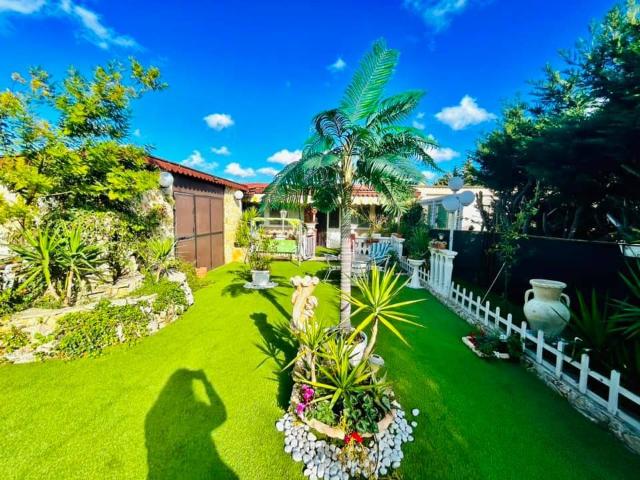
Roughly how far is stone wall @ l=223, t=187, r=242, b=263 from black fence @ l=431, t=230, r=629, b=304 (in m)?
12.1

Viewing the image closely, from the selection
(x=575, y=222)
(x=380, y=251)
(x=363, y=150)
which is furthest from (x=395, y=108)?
(x=575, y=222)

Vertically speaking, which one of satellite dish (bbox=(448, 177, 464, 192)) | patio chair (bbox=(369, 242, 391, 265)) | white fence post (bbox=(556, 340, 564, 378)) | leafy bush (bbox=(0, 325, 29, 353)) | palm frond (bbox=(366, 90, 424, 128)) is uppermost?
palm frond (bbox=(366, 90, 424, 128))

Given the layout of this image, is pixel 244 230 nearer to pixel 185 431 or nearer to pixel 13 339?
pixel 13 339

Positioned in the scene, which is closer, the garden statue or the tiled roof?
the garden statue

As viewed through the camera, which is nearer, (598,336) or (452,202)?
(598,336)

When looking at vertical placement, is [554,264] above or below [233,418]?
above

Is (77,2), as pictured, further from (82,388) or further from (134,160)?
(82,388)

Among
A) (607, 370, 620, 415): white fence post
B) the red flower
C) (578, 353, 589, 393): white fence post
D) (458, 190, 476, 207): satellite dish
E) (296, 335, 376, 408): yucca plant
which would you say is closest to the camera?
the red flower

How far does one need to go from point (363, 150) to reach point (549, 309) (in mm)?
4653

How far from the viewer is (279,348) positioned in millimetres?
5707

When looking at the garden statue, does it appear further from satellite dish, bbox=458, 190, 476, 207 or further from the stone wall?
the stone wall

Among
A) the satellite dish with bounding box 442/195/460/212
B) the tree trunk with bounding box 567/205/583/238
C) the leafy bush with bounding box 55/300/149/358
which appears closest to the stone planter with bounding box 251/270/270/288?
the leafy bush with bounding box 55/300/149/358

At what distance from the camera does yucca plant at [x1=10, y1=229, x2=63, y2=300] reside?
5480 millimetres

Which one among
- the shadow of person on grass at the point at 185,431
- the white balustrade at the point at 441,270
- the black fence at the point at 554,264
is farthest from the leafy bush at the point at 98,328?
the black fence at the point at 554,264
